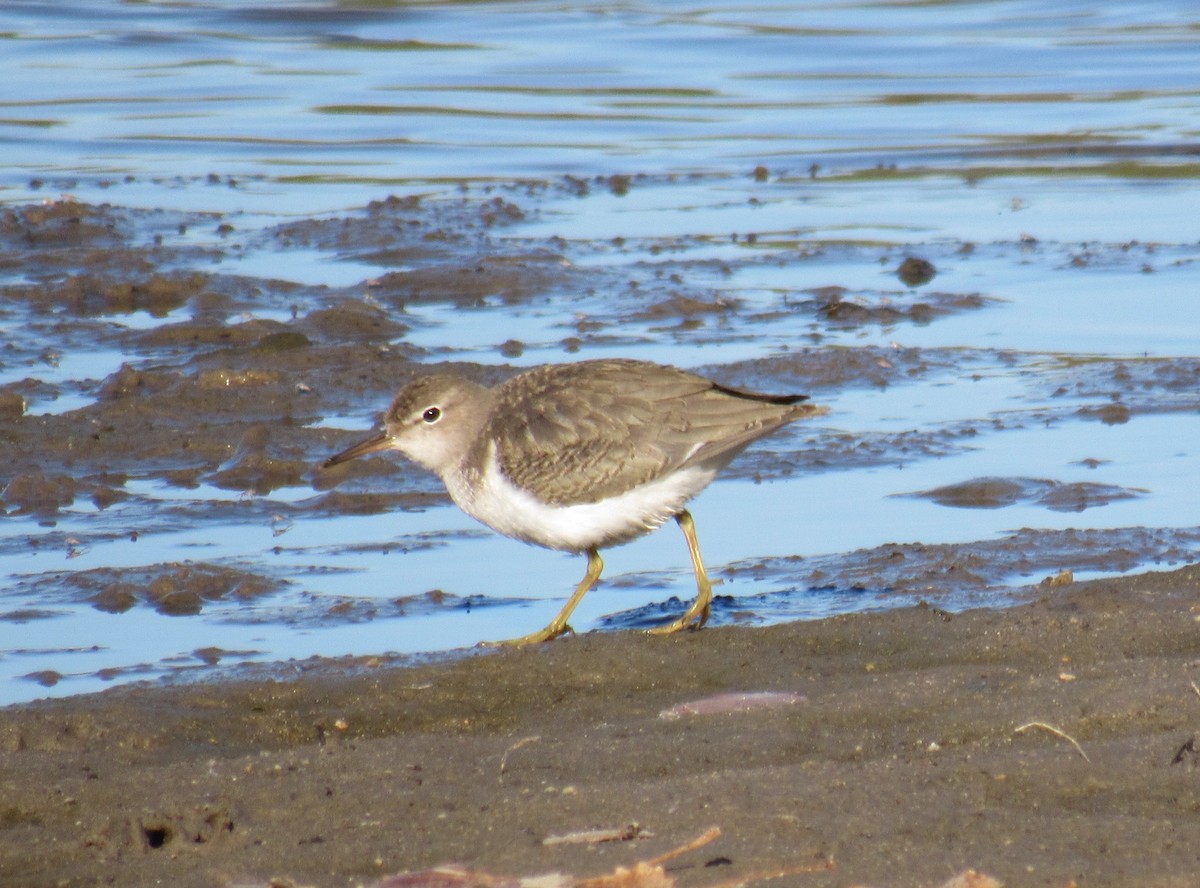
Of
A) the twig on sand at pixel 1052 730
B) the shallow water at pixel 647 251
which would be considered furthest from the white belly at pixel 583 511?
the twig on sand at pixel 1052 730

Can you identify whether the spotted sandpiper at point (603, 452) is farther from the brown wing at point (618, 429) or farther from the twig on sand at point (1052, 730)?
the twig on sand at point (1052, 730)

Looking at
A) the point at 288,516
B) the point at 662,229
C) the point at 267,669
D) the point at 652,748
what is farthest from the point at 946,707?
the point at 662,229

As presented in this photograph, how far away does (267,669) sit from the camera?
5.85 meters

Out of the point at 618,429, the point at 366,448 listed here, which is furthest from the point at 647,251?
the point at 618,429

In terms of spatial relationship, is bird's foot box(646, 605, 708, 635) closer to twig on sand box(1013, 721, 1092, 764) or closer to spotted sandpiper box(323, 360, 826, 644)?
spotted sandpiper box(323, 360, 826, 644)

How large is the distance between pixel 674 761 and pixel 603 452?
1956mm

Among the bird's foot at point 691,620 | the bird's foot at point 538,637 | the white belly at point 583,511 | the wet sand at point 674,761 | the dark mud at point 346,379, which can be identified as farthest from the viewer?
the dark mud at point 346,379

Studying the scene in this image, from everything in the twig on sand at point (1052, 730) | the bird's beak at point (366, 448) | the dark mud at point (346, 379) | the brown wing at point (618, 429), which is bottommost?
the dark mud at point (346, 379)

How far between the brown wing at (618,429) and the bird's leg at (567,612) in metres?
0.34

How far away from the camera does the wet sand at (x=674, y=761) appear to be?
374 centimetres

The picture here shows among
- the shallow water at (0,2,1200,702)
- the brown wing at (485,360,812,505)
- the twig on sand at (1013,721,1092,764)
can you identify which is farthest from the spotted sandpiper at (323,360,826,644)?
the twig on sand at (1013,721,1092,764)

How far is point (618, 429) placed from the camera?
20.5 feet

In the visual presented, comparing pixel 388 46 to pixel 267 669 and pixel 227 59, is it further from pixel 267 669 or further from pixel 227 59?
pixel 267 669

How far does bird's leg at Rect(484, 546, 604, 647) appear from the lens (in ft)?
20.1
